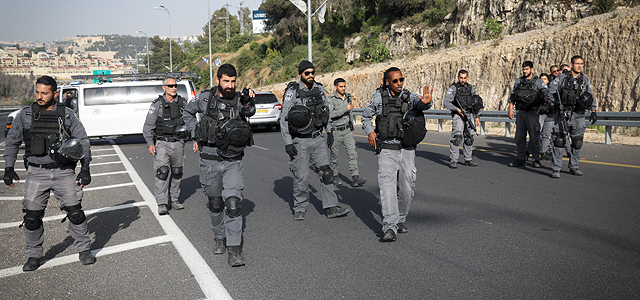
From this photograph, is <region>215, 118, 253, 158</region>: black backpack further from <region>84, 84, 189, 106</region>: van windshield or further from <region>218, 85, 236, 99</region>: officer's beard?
<region>84, 84, 189, 106</region>: van windshield

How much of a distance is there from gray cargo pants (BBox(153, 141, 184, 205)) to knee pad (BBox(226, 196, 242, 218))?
2.52 m

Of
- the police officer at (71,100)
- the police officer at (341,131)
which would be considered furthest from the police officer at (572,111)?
the police officer at (71,100)

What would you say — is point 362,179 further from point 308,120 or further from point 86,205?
point 86,205

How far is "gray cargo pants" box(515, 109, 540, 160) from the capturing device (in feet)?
32.1

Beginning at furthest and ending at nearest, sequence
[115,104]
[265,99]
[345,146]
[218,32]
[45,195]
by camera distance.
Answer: [218,32], [265,99], [115,104], [345,146], [45,195]

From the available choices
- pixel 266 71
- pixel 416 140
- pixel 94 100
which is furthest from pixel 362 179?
pixel 266 71

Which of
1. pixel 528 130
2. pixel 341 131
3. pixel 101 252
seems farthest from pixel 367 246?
pixel 528 130

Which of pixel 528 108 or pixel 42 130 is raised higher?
pixel 528 108

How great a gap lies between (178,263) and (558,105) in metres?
7.28

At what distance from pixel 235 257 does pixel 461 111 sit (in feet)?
22.3

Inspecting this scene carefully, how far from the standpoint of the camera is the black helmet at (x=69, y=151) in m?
4.73

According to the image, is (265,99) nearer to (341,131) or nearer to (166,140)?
(341,131)

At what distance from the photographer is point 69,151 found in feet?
15.6

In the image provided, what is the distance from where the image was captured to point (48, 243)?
5641 mm
